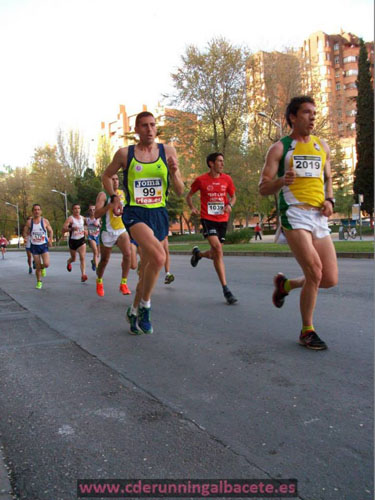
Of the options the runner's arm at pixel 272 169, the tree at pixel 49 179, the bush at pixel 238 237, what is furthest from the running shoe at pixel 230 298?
the tree at pixel 49 179

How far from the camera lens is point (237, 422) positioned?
2.64m

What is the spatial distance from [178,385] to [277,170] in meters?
2.12

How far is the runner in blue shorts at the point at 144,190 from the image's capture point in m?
4.93

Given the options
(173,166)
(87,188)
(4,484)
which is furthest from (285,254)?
(87,188)

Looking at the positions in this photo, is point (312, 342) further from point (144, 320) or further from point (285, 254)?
point (285, 254)

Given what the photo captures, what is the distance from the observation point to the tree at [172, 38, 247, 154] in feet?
111

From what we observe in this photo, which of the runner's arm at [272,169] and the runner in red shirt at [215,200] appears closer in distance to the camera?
the runner's arm at [272,169]

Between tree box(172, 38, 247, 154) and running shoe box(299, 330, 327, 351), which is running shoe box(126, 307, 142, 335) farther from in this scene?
tree box(172, 38, 247, 154)

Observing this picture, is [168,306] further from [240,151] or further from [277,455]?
[240,151]

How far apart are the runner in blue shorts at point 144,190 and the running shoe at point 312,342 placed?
1616 millimetres

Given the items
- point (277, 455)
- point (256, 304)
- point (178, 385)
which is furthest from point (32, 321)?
point (277, 455)

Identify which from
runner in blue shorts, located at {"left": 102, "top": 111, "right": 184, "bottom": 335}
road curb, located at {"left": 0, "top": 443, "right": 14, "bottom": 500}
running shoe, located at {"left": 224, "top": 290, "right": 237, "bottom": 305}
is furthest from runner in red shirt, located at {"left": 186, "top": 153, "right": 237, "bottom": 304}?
road curb, located at {"left": 0, "top": 443, "right": 14, "bottom": 500}

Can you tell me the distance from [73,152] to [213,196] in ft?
186

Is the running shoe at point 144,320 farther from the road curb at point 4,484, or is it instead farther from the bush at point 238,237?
the bush at point 238,237
